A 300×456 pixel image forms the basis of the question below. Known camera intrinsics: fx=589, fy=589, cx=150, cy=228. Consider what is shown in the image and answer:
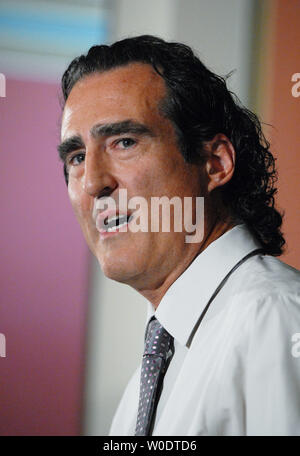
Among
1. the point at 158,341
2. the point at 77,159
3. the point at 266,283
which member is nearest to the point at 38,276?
the point at 77,159

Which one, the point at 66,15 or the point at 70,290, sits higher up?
the point at 66,15

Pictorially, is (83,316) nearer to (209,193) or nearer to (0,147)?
(0,147)

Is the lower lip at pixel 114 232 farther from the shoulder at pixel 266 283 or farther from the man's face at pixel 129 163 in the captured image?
the shoulder at pixel 266 283

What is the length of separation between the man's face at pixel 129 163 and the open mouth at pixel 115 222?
13 millimetres

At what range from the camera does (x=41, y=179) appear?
5.49 feet

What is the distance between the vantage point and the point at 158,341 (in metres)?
0.91

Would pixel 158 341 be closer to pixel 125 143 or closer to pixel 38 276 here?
pixel 125 143

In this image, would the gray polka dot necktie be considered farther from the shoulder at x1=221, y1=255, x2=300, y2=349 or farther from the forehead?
the forehead

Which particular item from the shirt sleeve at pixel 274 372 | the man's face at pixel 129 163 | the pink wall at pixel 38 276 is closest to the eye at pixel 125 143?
the man's face at pixel 129 163

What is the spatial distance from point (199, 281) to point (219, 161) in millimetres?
240
